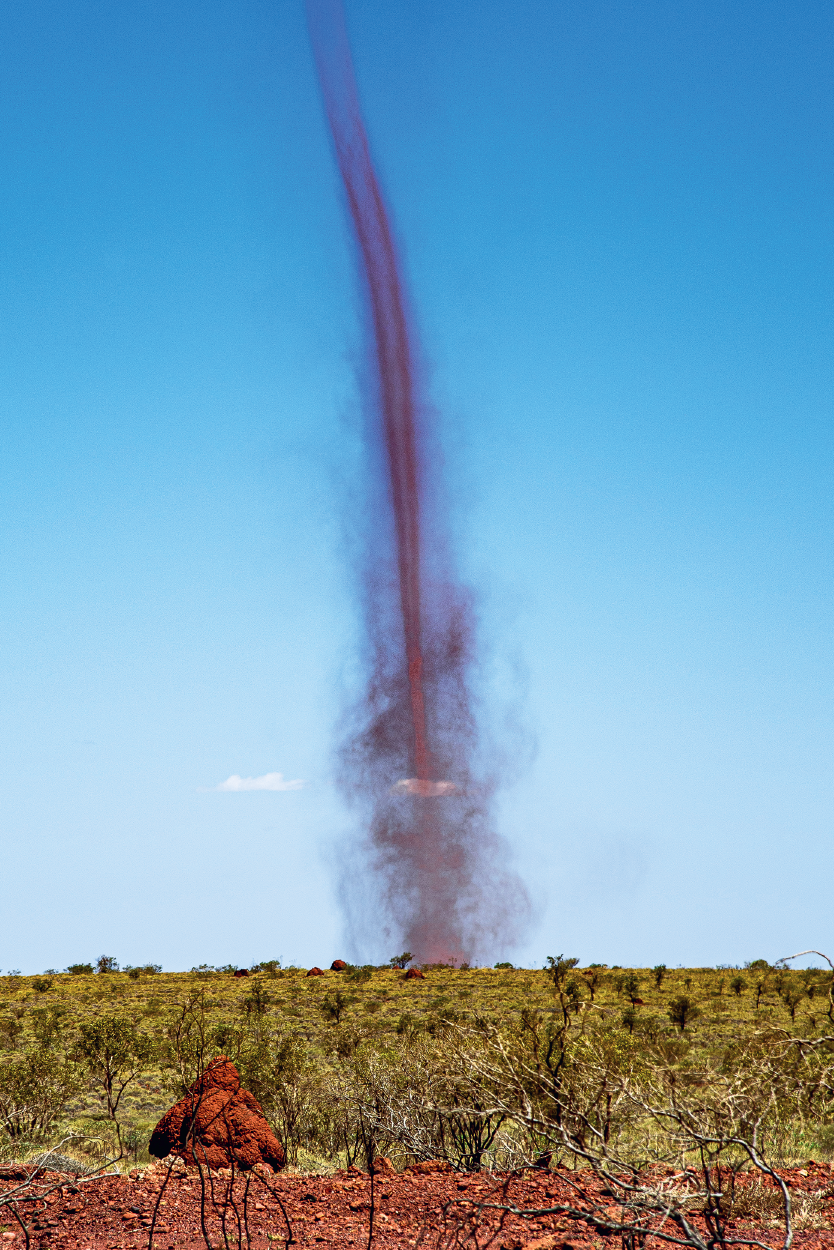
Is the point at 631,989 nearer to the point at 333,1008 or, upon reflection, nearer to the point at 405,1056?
the point at 333,1008

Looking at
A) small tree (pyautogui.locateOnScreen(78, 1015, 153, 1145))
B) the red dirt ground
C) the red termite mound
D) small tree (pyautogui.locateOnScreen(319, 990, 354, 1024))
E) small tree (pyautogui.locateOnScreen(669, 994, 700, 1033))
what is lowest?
the red dirt ground

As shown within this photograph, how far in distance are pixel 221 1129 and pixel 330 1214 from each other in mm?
4537

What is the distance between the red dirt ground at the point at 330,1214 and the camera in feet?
36.6

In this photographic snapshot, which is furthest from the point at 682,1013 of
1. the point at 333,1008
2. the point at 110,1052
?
the point at 110,1052

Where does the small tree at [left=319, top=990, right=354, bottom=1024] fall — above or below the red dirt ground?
above

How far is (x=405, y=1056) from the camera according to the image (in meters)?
21.8

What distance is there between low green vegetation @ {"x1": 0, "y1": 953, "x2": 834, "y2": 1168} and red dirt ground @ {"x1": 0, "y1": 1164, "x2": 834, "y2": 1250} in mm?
955

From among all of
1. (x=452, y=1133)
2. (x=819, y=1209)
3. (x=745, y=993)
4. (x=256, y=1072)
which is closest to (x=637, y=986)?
(x=745, y=993)

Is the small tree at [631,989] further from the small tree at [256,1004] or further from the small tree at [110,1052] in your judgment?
the small tree at [110,1052]

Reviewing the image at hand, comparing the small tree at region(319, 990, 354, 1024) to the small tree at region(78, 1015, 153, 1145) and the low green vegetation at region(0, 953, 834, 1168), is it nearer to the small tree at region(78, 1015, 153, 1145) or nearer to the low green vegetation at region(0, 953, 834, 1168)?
the low green vegetation at region(0, 953, 834, 1168)

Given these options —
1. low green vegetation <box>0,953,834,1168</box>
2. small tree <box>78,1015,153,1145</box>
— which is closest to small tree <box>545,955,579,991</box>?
low green vegetation <box>0,953,834,1168</box>

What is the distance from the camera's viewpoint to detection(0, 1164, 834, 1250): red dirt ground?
1115cm

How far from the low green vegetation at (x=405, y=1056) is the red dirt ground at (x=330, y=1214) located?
955mm

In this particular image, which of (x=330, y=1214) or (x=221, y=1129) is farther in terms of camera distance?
(x=221, y=1129)
